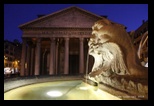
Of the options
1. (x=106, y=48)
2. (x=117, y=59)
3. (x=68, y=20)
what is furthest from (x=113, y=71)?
(x=68, y=20)

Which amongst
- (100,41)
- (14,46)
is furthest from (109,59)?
(14,46)

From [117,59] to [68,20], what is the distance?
21775mm

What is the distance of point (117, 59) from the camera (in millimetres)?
5520

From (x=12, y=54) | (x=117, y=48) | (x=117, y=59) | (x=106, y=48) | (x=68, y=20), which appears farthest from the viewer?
(x=12, y=54)

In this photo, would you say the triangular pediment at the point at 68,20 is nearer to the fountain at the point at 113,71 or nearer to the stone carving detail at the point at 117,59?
the fountain at the point at 113,71

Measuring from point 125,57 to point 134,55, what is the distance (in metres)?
0.29

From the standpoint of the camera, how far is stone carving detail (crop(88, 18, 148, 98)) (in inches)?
181

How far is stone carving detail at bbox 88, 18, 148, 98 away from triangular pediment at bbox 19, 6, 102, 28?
20.5m

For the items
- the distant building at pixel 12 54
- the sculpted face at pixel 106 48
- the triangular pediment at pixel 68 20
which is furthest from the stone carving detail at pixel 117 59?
the distant building at pixel 12 54

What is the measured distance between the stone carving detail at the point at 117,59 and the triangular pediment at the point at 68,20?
67.2 feet

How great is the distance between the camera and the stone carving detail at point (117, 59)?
15.1ft

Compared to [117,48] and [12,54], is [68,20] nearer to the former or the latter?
[117,48]

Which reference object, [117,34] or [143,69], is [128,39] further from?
[143,69]

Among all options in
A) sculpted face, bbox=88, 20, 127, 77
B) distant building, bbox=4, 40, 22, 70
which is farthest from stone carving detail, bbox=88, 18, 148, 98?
distant building, bbox=4, 40, 22, 70
